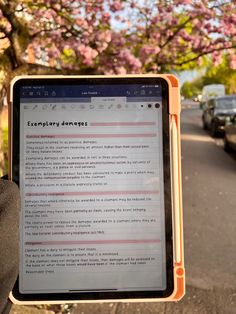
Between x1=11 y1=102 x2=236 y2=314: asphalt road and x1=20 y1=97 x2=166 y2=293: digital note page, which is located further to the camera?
x1=11 y1=102 x2=236 y2=314: asphalt road

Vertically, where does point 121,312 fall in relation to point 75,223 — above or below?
below

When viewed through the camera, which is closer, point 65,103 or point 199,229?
point 65,103

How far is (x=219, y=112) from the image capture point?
1839 cm

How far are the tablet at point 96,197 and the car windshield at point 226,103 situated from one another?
1776cm

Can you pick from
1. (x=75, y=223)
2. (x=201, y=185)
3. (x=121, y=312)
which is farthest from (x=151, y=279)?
(x=201, y=185)

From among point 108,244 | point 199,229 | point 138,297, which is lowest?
point 199,229

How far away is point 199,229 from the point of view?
5969 mm

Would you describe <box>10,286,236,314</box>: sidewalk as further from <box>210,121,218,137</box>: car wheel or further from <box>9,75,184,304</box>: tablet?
<box>210,121,218,137</box>: car wheel

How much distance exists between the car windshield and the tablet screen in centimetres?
1777

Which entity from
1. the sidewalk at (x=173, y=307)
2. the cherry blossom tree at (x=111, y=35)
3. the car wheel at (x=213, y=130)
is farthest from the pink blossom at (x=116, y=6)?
the car wheel at (x=213, y=130)

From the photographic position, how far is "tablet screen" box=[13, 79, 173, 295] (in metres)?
1.35

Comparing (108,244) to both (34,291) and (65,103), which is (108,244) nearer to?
(34,291)

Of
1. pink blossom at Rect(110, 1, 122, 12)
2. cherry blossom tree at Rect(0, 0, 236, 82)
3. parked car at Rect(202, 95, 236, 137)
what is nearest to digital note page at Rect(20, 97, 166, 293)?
cherry blossom tree at Rect(0, 0, 236, 82)

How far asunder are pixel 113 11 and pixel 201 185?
146 inches
